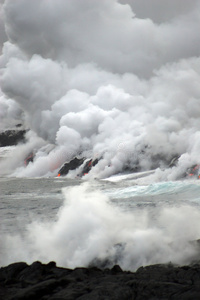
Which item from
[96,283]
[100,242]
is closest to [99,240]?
[100,242]

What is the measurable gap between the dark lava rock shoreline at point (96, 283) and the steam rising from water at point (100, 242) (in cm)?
233

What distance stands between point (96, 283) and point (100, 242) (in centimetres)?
732

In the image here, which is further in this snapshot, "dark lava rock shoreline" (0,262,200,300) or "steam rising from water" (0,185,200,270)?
"steam rising from water" (0,185,200,270)

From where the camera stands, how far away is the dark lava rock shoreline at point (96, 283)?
13.0 meters

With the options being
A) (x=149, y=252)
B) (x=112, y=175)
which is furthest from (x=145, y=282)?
(x=112, y=175)

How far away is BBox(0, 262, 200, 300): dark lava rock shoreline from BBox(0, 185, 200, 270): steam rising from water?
7.65ft

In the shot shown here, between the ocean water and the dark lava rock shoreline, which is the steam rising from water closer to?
the ocean water

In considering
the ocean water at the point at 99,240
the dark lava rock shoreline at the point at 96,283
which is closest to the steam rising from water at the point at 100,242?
the ocean water at the point at 99,240

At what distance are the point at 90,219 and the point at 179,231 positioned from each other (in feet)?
23.4

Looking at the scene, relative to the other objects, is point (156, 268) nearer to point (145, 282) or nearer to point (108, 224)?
point (145, 282)

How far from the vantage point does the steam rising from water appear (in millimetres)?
20359

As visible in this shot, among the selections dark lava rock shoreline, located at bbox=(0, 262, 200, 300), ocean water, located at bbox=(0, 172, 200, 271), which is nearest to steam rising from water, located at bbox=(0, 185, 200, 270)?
ocean water, located at bbox=(0, 172, 200, 271)

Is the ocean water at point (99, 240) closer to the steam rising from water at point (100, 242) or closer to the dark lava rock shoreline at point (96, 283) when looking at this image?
the steam rising from water at point (100, 242)

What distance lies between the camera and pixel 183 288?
1320 centimetres
